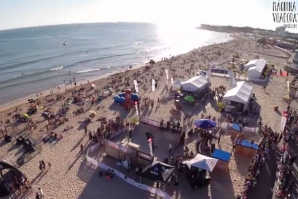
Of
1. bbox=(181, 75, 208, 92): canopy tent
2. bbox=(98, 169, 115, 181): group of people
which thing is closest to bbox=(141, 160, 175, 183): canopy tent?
bbox=(98, 169, 115, 181): group of people

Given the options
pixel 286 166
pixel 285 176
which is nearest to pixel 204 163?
pixel 285 176

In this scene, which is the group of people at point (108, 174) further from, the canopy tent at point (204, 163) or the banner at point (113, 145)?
the canopy tent at point (204, 163)

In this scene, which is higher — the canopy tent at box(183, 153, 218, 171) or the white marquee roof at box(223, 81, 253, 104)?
the white marquee roof at box(223, 81, 253, 104)

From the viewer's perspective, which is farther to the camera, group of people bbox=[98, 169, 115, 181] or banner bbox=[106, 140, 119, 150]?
banner bbox=[106, 140, 119, 150]

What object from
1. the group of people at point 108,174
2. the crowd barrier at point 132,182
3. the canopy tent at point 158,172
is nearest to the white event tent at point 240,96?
the canopy tent at point 158,172

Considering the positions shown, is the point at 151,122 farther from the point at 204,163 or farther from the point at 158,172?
the point at 158,172

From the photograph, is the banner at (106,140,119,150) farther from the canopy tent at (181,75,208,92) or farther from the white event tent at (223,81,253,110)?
the canopy tent at (181,75,208,92)

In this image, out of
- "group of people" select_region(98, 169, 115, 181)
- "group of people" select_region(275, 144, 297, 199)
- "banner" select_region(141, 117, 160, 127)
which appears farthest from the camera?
"banner" select_region(141, 117, 160, 127)

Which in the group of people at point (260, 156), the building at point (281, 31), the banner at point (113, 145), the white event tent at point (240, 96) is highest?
the building at point (281, 31)

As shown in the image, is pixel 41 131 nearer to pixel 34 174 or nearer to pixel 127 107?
pixel 34 174
